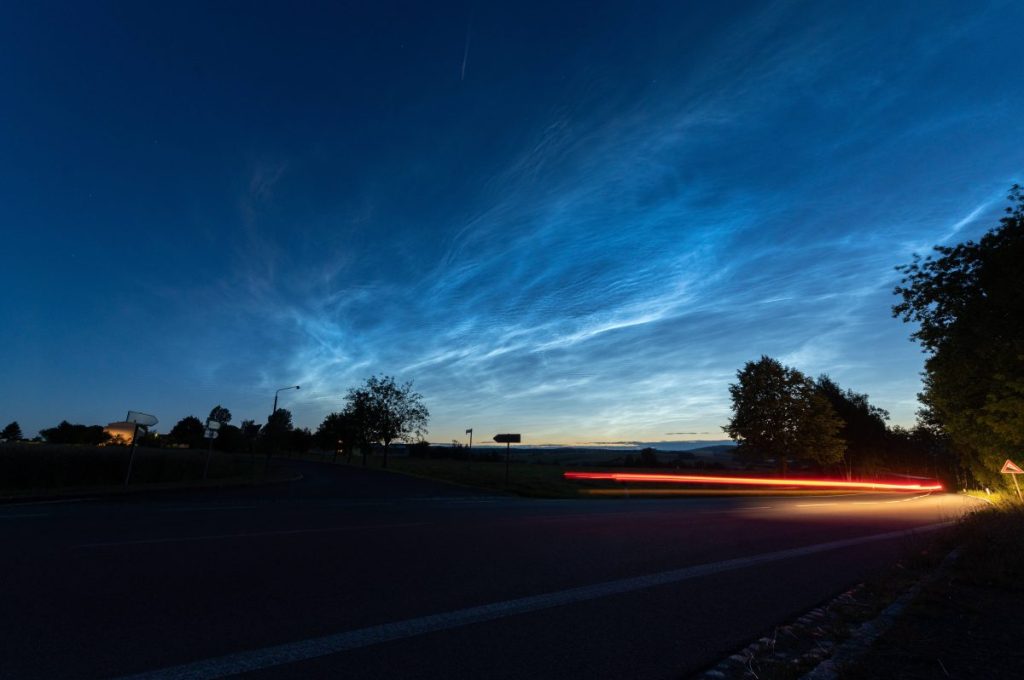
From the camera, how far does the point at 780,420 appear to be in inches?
2117

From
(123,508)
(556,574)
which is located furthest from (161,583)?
(123,508)

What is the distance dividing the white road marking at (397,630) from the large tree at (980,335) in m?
17.4

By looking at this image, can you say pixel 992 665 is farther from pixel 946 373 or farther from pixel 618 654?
pixel 946 373

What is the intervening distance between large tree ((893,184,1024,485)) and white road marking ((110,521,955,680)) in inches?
686

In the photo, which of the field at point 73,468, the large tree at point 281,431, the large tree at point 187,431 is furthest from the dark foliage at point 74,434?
the field at point 73,468

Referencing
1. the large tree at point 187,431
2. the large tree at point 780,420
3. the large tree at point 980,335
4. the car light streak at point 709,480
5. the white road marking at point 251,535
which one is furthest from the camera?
the large tree at point 187,431

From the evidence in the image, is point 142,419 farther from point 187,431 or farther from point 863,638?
point 187,431

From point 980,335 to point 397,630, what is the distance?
943 inches

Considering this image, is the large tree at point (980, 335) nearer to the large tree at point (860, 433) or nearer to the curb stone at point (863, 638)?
the curb stone at point (863, 638)

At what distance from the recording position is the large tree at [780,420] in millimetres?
52906

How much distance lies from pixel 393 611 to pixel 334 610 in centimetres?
59

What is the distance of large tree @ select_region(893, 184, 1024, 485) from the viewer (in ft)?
59.9

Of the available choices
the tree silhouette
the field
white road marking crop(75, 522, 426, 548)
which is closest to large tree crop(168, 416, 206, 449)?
the tree silhouette

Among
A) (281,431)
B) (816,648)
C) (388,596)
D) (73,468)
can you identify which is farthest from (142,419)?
(281,431)
